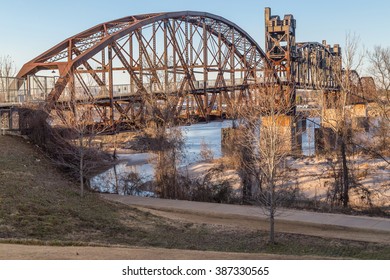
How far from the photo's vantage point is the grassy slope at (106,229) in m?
16.4

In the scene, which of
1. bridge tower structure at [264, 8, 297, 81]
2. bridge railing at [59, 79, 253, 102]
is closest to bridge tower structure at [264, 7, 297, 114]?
bridge tower structure at [264, 8, 297, 81]

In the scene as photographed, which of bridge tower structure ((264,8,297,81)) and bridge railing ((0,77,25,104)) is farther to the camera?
bridge tower structure ((264,8,297,81))

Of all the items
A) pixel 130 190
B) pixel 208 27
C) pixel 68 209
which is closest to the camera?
pixel 68 209

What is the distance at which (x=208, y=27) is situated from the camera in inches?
2151

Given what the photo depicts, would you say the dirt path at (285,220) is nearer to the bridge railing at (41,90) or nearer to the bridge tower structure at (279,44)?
the bridge railing at (41,90)

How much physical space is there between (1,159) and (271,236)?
17167 millimetres

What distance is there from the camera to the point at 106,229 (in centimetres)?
1842

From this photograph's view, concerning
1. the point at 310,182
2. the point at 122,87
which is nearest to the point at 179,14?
the point at 122,87

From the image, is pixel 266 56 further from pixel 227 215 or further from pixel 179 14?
pixel 227 215

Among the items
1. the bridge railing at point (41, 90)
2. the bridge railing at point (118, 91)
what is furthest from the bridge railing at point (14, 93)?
the bridge railing at point (118, 91)

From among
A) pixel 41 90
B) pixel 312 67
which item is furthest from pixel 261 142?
pixel 312 67

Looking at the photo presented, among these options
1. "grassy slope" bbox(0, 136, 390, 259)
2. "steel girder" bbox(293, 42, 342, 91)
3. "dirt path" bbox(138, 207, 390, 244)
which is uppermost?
"steel girder" bbox(293, 42, 342, 91)

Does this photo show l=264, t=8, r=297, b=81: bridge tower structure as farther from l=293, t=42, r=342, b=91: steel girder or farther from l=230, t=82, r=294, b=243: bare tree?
l=230, t=82, r=294, b=243: bare tree

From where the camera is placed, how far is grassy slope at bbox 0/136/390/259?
1639 centimetres
